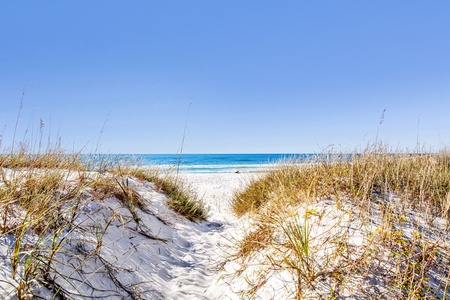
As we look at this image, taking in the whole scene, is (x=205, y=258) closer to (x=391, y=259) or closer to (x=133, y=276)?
(x=133, y=276)

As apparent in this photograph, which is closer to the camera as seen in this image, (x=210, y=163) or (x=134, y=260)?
(x=134, y=260)

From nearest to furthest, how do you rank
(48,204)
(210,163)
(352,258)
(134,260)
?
1. (352,258)
2. (48,204)
3. (134,260)
4. (210,163)

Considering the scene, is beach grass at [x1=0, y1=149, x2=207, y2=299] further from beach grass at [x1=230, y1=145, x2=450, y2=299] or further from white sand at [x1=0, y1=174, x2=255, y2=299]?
beach grass at [x1=230, y1=145, x2=450, y2=299]

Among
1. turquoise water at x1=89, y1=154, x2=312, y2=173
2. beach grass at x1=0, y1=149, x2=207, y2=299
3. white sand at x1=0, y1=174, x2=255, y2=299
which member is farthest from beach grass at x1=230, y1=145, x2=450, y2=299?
turquoise water at x1=89, y1=154, x2=312, y2=173

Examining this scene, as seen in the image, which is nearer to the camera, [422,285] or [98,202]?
[422,285]

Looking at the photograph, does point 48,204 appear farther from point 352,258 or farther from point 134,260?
point 352,258

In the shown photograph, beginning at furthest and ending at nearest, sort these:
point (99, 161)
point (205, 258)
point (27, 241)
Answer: point (99, 161), point (205, 258), point (27, 241)

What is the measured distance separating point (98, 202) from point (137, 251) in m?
0.98

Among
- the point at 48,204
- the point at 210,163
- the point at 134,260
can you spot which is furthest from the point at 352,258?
the point at 210,163

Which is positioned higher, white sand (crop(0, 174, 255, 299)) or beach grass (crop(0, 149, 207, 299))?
beach grass (crop(0, 149, 207, 299))

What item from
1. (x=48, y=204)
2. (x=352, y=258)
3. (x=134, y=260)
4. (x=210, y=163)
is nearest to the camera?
(x=352, y=258)

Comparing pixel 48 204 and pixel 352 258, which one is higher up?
pixel 48 204

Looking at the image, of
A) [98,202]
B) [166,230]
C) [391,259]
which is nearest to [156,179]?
[166,230]

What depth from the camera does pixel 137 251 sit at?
3.48 metres
